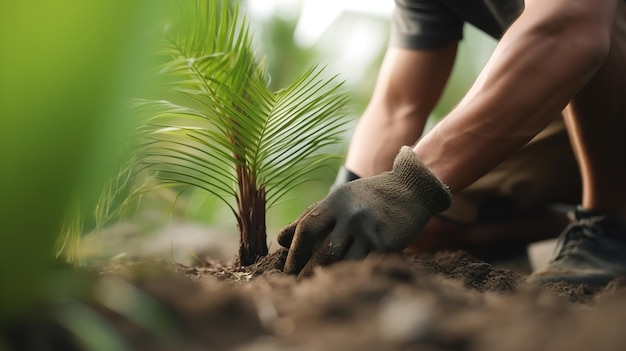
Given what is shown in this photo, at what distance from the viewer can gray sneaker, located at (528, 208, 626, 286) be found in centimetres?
179

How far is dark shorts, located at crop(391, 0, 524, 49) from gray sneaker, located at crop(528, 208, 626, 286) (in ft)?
2.10

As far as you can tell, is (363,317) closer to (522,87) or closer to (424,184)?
(424,184)

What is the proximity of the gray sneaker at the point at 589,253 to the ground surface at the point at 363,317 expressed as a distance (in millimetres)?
896

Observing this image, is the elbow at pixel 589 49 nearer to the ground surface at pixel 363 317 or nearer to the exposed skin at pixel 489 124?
the exposed skin at pixel 489 124

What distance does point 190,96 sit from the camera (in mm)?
1482

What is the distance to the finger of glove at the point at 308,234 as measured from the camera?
1.35 meters

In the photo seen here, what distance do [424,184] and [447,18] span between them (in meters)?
0.94

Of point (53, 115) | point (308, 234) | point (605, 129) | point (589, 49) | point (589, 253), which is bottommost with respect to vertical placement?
point (589, 253)

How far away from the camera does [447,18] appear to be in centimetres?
214

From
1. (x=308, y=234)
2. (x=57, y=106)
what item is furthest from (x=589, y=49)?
(x=57, y=106)

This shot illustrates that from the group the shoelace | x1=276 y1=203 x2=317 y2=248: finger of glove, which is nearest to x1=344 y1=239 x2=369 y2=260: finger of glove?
x1=276 y1=203 x2=317 y2=248: finger of glove

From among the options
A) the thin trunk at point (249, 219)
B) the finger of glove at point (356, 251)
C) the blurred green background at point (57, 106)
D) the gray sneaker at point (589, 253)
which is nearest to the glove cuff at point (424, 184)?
the finger of glove at point (356, 251)

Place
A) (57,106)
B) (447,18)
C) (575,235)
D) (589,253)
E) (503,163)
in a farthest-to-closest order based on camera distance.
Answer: (503,163) < (447,18) < (575,235) < (589,253) < (57,106)

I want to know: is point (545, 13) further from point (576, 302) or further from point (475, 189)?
point (475, 189)
